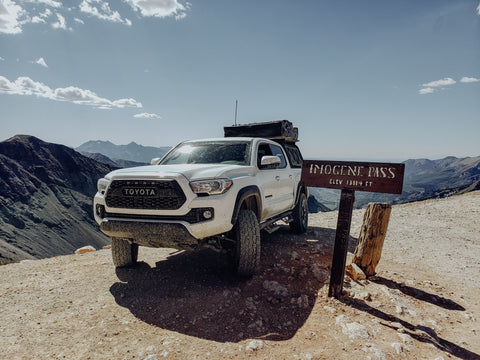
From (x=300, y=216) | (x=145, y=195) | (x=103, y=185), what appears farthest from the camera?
(x=300, y=216)

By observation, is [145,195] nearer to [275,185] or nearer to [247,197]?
[247,197]

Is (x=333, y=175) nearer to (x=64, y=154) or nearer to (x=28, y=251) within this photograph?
(x=28, y=251)

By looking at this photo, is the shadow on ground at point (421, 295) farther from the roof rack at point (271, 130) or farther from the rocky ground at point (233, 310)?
the roof rack at point (271, 130)

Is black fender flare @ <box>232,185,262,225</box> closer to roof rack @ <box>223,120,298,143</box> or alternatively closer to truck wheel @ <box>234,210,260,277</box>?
truck wheel @ <box>234,210,260,277</box>

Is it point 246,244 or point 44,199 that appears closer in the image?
point 246,244

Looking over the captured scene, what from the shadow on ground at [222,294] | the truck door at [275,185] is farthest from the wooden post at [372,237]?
the truck door at [275,185]

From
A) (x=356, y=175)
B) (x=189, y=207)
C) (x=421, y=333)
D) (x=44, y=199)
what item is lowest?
(x=44, y=199)

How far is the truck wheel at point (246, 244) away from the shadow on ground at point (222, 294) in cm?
25

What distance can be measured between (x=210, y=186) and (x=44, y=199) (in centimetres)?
13725

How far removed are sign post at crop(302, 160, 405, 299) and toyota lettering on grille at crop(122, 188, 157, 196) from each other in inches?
80.8

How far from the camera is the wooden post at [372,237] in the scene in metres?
4.57

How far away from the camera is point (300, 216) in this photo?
7.10 meters

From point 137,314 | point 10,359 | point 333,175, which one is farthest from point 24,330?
point 333,175

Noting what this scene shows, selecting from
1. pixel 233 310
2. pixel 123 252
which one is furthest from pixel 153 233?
pixel 123 252
